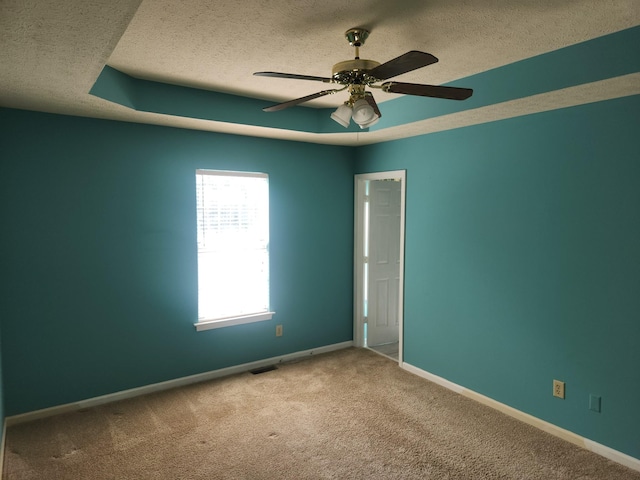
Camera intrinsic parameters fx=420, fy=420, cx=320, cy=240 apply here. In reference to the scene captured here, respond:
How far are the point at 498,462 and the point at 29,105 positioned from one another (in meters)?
3.91

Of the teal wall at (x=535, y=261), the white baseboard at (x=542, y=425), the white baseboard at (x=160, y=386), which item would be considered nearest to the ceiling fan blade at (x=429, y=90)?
the teal wall at (x=535, y=261)

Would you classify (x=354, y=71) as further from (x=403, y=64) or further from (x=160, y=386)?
(x=160, y=386)

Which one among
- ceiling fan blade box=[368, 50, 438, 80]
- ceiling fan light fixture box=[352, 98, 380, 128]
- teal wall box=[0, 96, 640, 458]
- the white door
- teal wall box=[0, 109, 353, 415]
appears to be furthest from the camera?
the white door

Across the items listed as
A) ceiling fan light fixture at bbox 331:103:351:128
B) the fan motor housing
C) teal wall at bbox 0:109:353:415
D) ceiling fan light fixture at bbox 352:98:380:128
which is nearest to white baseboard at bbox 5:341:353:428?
teal wall at bbox 0:109:353:415

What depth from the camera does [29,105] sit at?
114 inches

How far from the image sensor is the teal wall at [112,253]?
307cm

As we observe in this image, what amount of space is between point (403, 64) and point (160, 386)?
3276mm

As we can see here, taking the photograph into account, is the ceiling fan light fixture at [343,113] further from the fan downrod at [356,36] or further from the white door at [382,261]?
the white door at [382,261]

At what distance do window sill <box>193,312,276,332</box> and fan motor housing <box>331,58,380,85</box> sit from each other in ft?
8.60

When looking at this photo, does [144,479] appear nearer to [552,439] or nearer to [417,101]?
[552,439]

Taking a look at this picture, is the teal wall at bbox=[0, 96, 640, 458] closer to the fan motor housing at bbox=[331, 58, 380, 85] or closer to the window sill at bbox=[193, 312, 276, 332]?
the window sill at bbox=[193, 312, 276, 332]

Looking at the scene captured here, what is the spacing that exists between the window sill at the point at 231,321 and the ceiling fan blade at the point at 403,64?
9.03 ft

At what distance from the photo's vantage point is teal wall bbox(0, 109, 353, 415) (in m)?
3.07

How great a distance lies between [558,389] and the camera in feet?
9.70
